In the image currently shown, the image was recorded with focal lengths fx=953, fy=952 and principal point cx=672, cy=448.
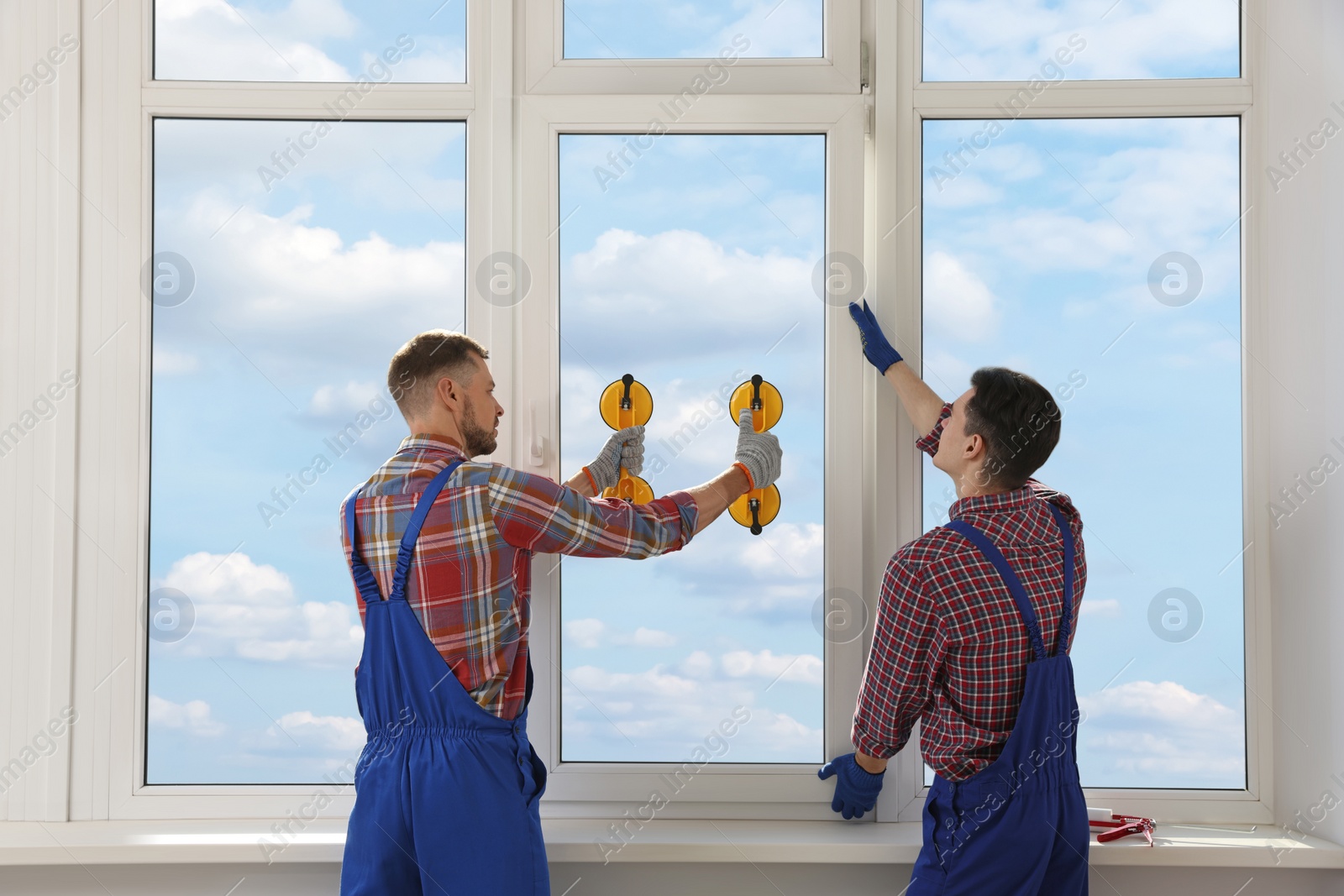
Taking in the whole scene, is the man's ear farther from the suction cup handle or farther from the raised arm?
the raised arm

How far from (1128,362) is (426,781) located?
160 cm

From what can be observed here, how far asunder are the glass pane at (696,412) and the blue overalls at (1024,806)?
0.42 metres

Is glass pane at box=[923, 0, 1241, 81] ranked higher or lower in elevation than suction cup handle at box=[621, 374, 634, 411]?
higher

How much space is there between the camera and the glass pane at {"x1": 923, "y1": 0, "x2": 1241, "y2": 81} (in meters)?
2.00

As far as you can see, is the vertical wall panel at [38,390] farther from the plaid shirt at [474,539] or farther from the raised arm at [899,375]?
the raised arm at [899,375]

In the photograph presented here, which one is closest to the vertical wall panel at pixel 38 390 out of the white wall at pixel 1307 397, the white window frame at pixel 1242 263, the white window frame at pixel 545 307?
the white window frame at pixel 545 307

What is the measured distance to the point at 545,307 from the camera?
1948 millimetres

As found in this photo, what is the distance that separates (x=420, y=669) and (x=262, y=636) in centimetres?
64

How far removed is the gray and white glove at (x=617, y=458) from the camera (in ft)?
6.07

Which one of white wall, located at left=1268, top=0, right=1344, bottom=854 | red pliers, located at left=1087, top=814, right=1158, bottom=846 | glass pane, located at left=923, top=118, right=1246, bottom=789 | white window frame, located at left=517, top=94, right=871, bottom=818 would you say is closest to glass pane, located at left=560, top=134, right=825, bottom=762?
white window frame, located at left=517, top=94, right=871, bottom=818

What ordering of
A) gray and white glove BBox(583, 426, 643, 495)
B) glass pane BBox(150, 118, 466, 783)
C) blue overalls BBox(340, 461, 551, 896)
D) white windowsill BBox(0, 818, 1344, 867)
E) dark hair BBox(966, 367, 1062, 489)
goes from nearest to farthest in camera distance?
blue overalls BBox(340, 461, 551, 896) < dark hair BBox(966, 367, 1062, 489) < white windowsill BBox(0, 818, 1344, 867) < gray and white glove BBox(583, 426, 643, 495) < glass pane BBox(150, 118, 466, 783)

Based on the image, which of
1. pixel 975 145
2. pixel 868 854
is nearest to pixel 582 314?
pixel 975 145

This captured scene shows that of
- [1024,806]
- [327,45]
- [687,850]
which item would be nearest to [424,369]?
[327,45]

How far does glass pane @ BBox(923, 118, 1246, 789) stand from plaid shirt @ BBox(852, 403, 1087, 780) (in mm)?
401
